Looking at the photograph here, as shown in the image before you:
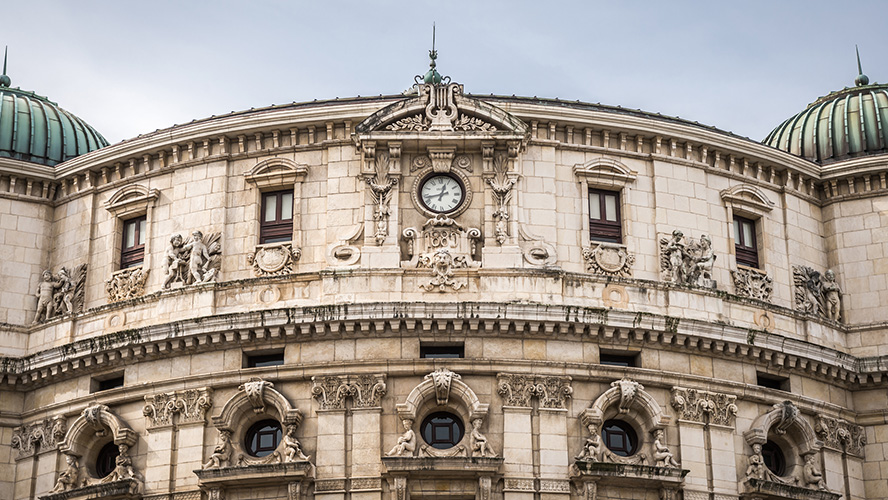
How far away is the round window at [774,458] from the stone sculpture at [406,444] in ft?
39.8

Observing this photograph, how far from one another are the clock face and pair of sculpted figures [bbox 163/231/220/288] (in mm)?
7132

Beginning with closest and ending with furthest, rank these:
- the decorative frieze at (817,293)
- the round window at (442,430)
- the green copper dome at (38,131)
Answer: the round window at (442,430) < the decorative frieze at (817,293) < the green copper dome at (38,131)

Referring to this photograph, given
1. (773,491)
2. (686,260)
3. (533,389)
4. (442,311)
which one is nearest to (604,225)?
(686,260)

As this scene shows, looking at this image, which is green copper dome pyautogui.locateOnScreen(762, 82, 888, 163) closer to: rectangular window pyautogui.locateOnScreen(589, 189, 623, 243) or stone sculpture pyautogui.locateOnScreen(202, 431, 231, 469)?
rectangular window pyautogui.locateOnScreen(589, 189, 623, 243)

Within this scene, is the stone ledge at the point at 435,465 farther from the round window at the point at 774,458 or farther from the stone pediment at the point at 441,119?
the stone pediment at the point at 441,119

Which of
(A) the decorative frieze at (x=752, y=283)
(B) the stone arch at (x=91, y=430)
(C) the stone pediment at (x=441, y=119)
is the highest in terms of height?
(C) the stone pediment at (x=441, y=119)

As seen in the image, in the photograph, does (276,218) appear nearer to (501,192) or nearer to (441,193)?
(441,193)

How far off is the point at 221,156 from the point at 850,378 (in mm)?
22669

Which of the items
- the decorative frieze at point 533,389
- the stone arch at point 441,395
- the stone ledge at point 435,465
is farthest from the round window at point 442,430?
the decorative frieze at point 533,389

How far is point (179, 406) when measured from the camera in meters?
49.3

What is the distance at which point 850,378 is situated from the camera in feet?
174

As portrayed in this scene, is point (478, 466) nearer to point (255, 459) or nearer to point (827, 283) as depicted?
point (255, 459)

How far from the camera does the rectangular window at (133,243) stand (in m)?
53.3

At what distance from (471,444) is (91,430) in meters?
12.8
